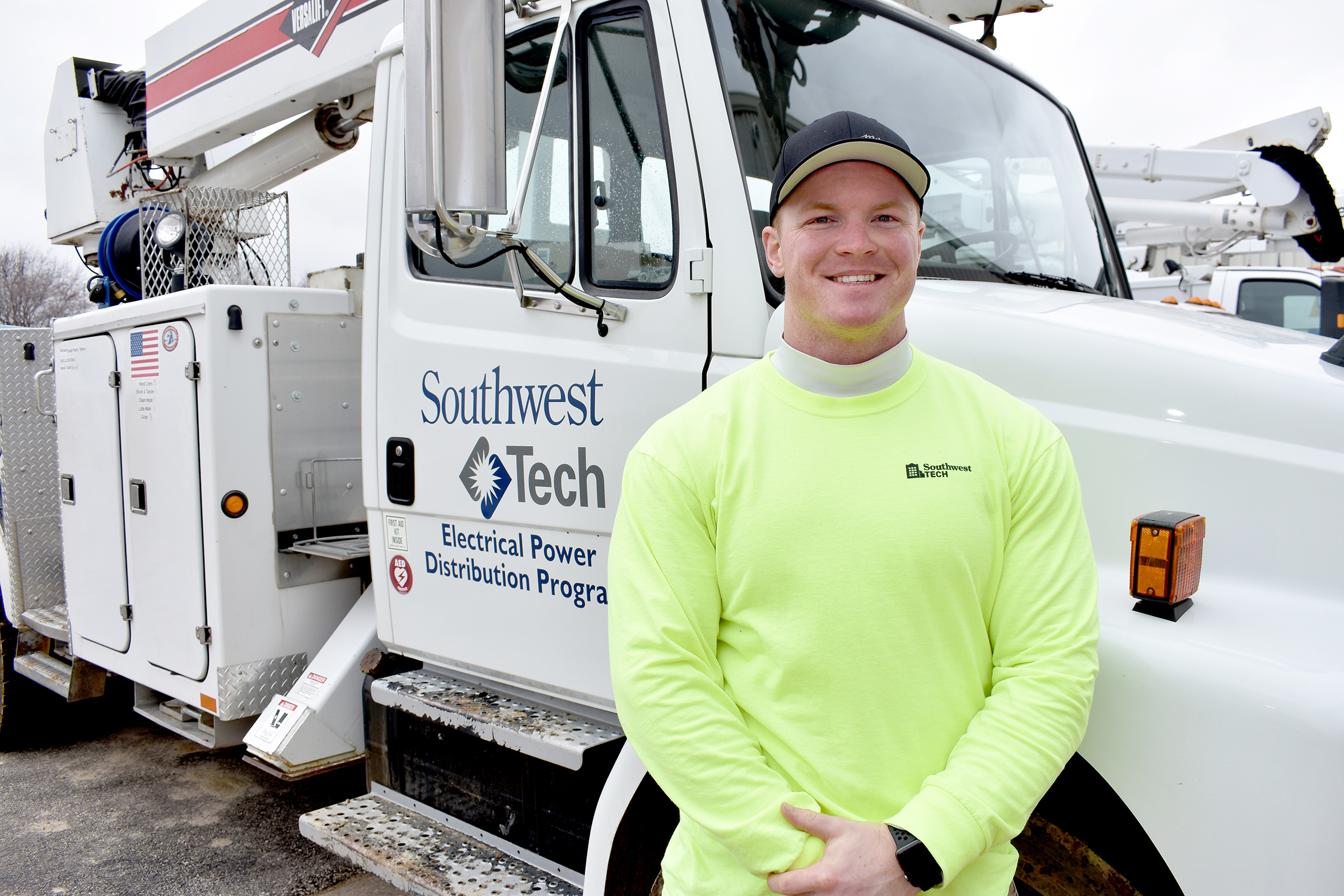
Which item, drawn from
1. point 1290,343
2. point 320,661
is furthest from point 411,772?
point 1290,343

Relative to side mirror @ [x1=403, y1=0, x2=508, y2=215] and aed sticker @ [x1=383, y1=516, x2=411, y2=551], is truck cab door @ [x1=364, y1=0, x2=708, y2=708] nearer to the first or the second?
aed sticker @ [x1=383, y1=516, x2=411, y2=551]

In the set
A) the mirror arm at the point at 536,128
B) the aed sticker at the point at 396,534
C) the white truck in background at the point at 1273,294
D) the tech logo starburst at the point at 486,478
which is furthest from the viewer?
the white truck in background at the point at 1273,294

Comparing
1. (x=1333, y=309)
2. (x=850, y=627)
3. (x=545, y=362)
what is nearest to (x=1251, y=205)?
(x=1333, y=309)

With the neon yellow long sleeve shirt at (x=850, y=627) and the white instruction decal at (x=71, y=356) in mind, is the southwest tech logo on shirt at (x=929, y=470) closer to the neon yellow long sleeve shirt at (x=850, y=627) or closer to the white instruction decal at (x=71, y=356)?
the neon yellow long sleeve shirt at (x=850, y=627)

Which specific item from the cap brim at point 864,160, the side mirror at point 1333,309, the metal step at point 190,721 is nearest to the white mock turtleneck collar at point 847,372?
the cap brim at point 864,160

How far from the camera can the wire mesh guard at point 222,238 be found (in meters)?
3.92

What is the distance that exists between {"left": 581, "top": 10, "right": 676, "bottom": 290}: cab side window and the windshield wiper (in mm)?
842

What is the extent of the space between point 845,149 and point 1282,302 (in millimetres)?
10178

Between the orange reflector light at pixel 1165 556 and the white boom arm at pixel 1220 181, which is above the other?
the white boom arm at pixel 1220 181

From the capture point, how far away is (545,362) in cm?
236

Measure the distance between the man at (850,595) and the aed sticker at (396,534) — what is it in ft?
4.62

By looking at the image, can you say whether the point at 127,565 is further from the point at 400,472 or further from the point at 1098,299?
the point at 1098,299

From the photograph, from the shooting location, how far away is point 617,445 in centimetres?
222

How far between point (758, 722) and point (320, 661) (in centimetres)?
212
